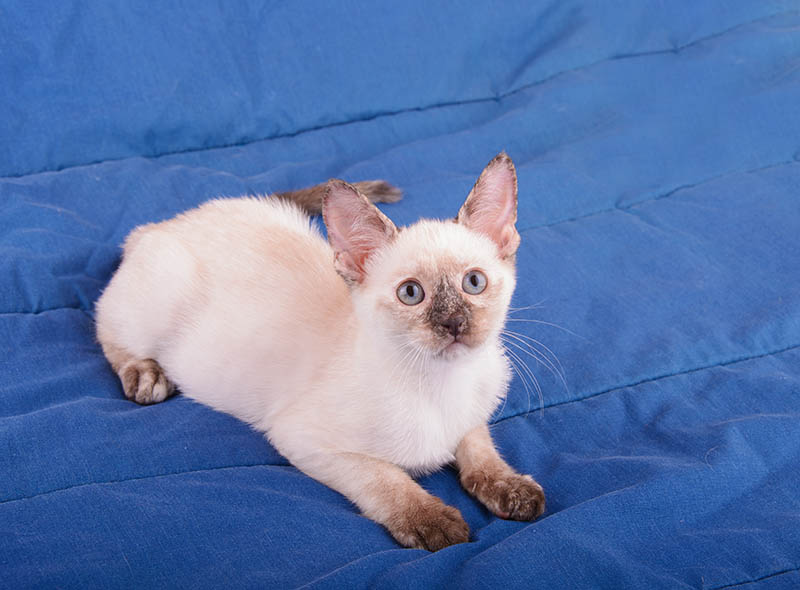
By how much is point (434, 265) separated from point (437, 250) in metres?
0.05

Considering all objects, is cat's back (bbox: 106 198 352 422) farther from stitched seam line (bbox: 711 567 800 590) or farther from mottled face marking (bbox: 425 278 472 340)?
stitched seam line (bbox: 711 567 800 590)

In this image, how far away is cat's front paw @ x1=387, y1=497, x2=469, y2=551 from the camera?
4.92 feet

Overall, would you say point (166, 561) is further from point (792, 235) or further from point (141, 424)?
point (792, 235)

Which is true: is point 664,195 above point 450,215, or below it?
above

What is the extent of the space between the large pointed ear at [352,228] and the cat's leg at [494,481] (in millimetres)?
443

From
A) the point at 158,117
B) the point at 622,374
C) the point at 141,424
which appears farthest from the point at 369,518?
the point at 158,117

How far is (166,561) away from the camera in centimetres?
142

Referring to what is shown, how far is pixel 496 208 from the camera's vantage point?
5.58 ft

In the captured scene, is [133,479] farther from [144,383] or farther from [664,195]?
[664,195]

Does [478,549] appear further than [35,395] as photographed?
No

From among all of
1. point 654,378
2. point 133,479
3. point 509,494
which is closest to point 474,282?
point 509,494

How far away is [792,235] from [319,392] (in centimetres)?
157

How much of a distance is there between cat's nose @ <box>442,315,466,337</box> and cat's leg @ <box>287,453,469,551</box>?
35 centimetres

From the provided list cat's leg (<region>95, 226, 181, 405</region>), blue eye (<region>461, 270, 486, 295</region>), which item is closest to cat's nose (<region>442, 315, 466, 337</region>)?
blue eye (<region>461, 270, 486, 295</region>)
